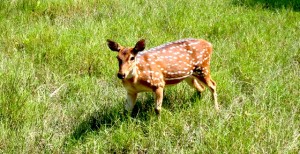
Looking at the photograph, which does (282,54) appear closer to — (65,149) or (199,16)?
(199,16)

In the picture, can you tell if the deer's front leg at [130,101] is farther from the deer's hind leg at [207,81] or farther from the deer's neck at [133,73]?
the deer's hind leg at [207,81]

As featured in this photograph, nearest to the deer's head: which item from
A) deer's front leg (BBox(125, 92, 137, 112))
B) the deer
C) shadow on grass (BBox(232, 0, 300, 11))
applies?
the deer

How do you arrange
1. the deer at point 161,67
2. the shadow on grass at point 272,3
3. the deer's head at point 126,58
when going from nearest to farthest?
the deer's head at point 126,58
the deer at point 161,67
the shadow on grass at point 272,3

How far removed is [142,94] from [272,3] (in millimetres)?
5049

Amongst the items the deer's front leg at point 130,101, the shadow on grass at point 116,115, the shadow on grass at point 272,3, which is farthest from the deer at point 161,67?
the shadow on grass at point 272,3

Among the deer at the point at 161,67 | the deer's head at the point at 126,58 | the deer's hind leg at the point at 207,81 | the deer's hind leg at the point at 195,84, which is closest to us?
the deer's head at the point at 126,58

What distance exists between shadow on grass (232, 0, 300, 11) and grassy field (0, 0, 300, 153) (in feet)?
1.44

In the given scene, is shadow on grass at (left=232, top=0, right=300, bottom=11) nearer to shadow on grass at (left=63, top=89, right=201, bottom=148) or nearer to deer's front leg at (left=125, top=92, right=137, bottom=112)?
shadow on grass at (left=63, top=89, right=201, bottom=148)

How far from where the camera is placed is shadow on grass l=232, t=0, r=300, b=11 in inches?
366

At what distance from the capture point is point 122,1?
905cm

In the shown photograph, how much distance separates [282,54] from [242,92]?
138cm

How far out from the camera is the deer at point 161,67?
4.52m

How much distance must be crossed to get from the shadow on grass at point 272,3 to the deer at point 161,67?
4.26 metres

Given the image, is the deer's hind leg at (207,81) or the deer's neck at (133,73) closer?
the deer's neck at (133,73)
